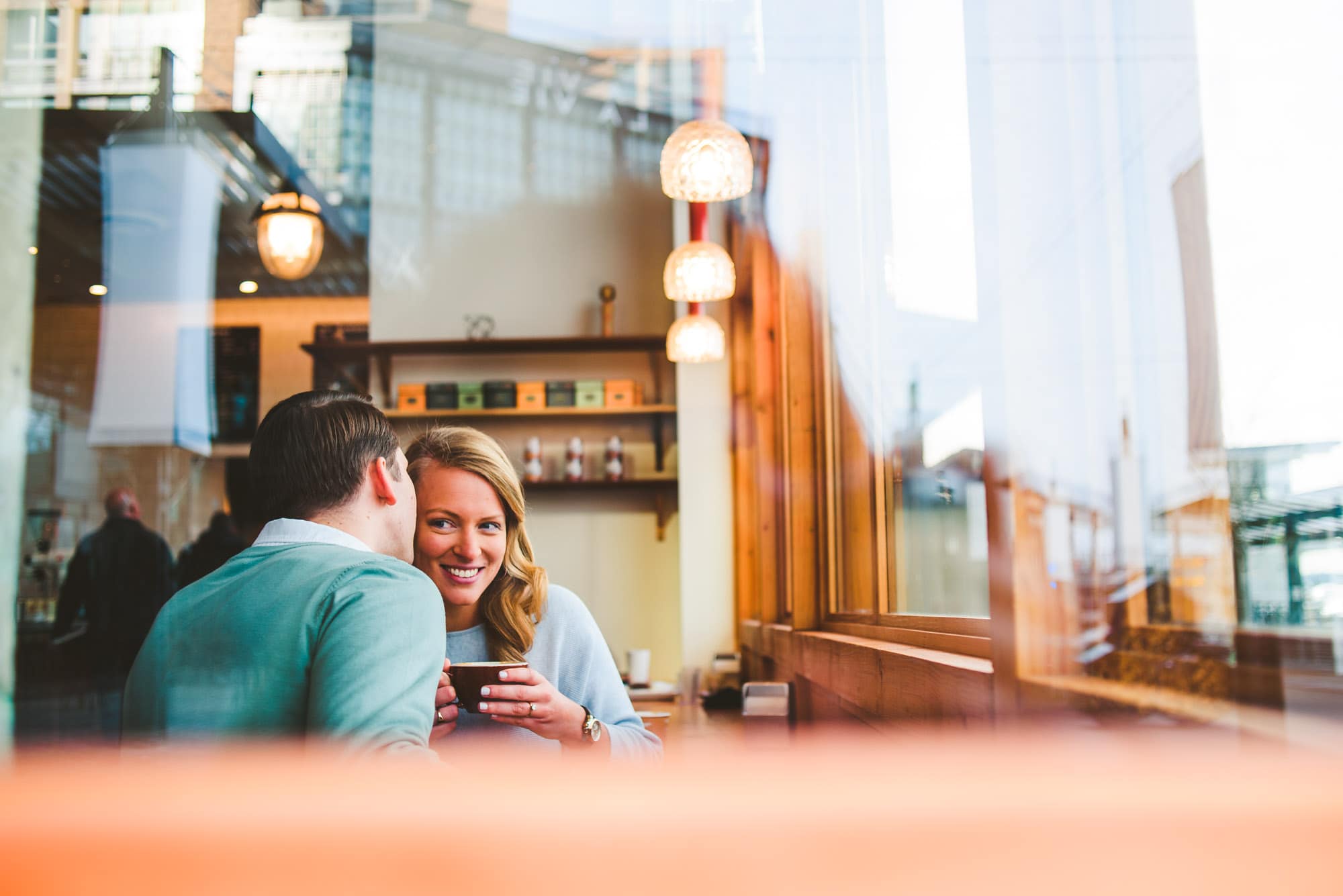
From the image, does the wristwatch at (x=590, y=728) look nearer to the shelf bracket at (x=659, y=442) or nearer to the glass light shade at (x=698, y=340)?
the glass light shade at (x=698, y=340)

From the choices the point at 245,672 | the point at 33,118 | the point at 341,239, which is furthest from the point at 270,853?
the point at 341,239

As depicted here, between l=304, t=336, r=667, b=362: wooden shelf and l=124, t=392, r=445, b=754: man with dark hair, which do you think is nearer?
l=124, t=392, r=445, b=754: man with dark hair

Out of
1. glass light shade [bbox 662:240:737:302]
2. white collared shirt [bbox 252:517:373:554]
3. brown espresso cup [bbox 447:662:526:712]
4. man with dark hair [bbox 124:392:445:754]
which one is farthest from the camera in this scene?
glass light shade [bbox 662:240:737:302]

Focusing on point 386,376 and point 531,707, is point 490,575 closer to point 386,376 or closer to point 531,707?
point 531,707

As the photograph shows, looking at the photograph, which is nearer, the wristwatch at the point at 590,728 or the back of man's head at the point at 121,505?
the wristwatch at the point at 590,728

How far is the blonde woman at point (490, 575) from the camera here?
1.52 m

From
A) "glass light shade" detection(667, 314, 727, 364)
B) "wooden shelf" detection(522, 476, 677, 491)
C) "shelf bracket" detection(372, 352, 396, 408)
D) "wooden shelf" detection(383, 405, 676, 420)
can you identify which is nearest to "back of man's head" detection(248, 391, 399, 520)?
"glass light shade" detection(667, 314, 727, 364)

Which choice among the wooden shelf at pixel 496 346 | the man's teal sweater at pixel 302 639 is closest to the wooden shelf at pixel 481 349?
the wooden shelf at pixel 496 346

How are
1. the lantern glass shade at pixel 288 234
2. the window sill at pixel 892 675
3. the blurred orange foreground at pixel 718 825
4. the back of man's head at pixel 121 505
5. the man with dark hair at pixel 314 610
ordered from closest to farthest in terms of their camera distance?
the blurred orange foreground at pixel 718 825, the man with dark hair at pixel 314 610, the window sill at pixel 892 675, the lantern glass shade at pixel 288 234, the back of man's head at pixel 121 505

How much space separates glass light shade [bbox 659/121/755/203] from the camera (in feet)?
8.40

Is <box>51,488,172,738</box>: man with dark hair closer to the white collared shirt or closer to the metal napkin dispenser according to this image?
the metal napkin dispenser

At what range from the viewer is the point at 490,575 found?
5.05 feet

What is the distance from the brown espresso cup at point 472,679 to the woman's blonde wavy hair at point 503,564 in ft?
0.95

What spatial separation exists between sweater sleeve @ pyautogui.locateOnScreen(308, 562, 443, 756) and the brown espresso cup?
0.30 meters
